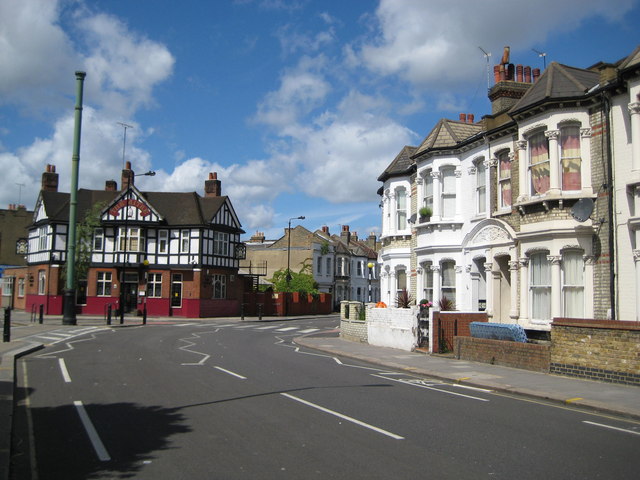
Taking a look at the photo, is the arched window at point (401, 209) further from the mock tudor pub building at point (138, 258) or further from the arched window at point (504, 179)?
the mock tudor pub building at point (138, 258)

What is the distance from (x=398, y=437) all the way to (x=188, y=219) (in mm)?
40208

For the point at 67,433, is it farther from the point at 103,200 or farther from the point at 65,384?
the point at 103,200

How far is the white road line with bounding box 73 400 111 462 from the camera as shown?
6925 mm

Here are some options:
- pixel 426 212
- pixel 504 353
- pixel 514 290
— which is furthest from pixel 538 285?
pixel 426 212

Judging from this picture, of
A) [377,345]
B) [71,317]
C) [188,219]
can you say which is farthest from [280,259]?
[377,345]

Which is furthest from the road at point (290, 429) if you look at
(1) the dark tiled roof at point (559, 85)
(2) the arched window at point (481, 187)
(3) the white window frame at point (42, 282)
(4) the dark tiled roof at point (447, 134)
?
(3) the white window frame at point (42, 282)

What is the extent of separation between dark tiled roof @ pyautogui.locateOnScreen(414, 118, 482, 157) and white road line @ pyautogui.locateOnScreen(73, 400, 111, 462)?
56.6ft

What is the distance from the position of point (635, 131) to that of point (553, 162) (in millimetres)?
2607

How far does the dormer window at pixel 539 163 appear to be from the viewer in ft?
58.4

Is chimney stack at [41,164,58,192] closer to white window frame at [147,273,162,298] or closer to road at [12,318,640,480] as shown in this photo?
white window frame at [147,273,162,298]

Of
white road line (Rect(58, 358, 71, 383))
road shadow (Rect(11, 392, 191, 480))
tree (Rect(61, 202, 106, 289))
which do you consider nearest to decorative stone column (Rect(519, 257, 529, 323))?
road shadow (Rect(11, 392, 191, 480))

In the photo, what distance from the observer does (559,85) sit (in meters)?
17.6

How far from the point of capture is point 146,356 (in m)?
17.2

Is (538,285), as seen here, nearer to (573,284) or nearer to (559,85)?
(573,284)
